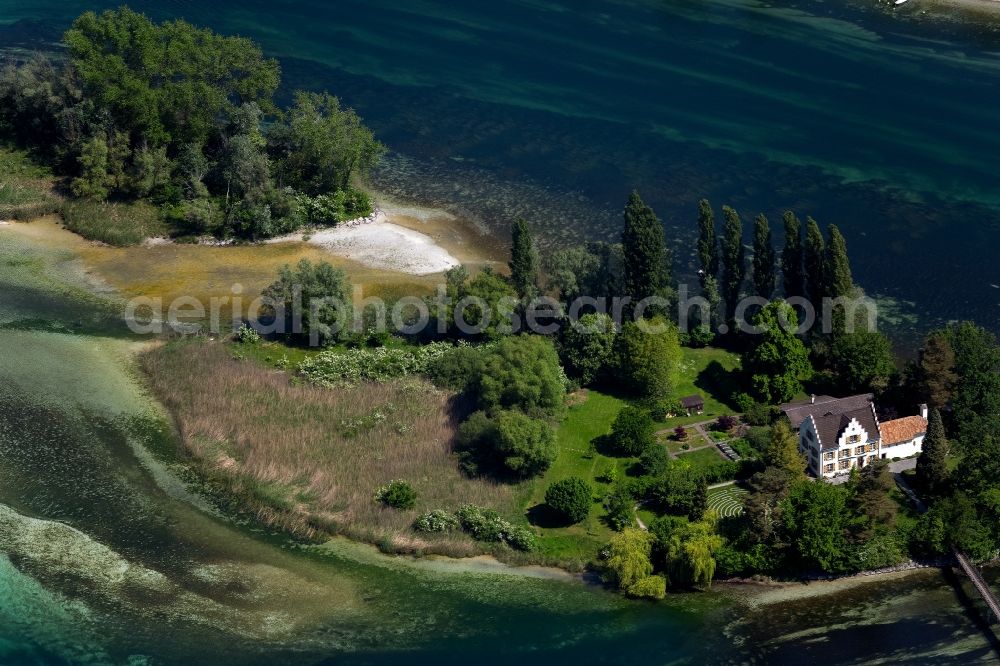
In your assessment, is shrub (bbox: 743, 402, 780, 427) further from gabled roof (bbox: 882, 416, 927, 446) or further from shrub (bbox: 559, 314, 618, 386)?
shrub (bbox: 559, 314, 618, 386)

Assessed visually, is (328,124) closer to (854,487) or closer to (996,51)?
(854,487)

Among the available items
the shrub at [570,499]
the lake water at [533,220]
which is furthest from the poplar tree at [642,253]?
the shrub at [570,499]

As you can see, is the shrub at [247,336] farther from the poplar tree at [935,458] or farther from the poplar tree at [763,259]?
the poplar tree at [935,458]

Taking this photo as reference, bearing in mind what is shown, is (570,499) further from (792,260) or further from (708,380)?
(792,260)

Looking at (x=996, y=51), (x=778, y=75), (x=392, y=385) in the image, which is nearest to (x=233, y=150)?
(x=392, y=385)

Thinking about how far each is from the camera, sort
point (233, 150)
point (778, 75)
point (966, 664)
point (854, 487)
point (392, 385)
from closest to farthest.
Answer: point (966, 664), point (854, 487), point (392, 385), point (233, 150), point (778, 75)

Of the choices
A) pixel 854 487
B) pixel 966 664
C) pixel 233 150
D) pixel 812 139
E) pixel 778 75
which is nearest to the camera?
pixel 966 664

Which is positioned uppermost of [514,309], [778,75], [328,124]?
[778,75]

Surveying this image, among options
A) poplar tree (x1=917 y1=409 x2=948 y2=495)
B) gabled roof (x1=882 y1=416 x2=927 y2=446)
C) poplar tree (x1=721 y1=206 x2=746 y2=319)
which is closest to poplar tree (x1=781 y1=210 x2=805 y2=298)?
poplar tree (x1=721 y1=206 x2=746 y2=319)
